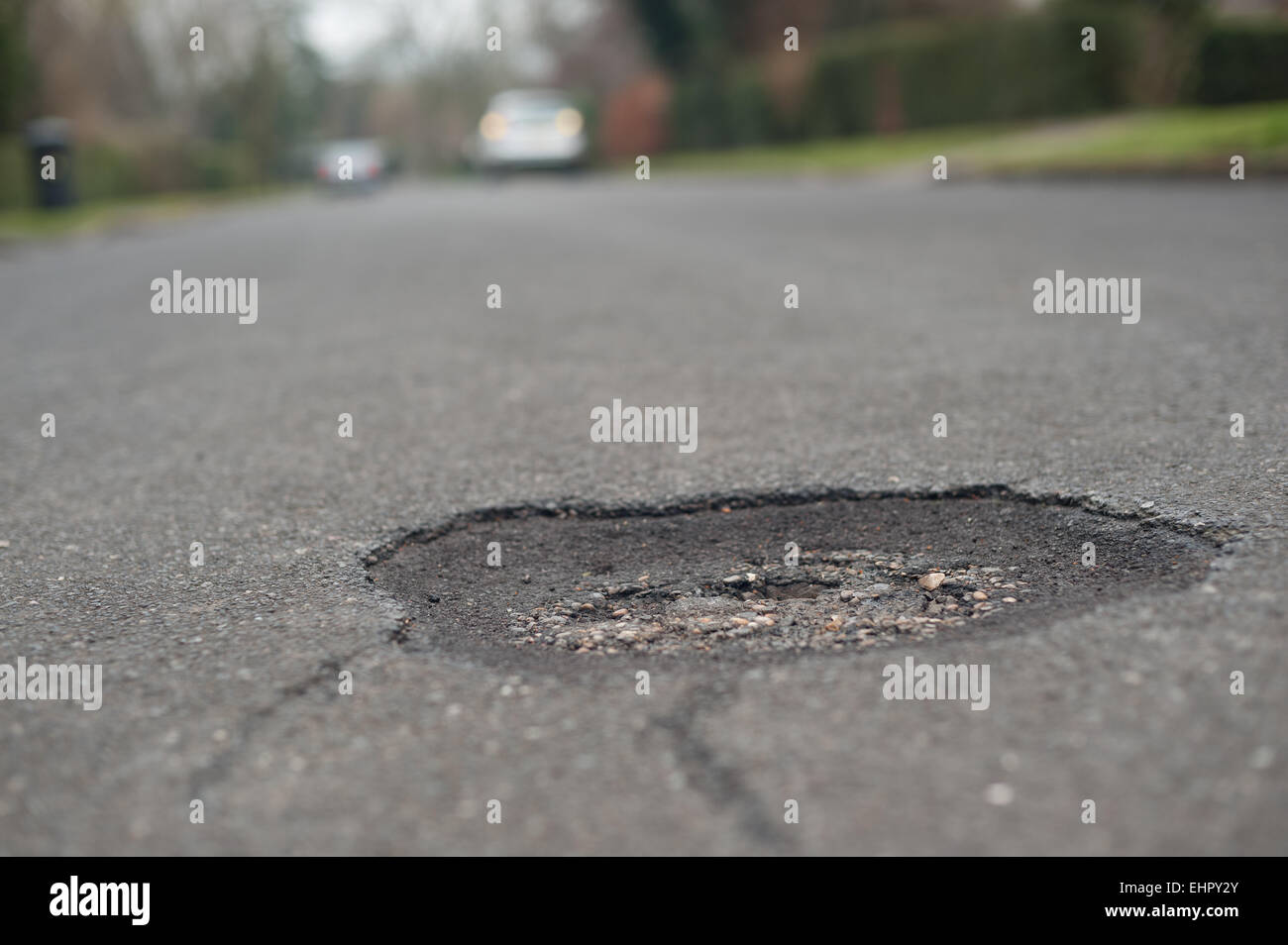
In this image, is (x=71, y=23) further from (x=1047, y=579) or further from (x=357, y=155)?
(x=1047, y=579)

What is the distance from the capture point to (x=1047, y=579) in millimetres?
2443

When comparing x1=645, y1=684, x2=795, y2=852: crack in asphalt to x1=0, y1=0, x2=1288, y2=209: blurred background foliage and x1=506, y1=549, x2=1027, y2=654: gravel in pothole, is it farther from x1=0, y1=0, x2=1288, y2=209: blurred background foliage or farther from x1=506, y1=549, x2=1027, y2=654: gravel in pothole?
x1=0, y1=0, x2=1288, y2=209: blurred background foliage

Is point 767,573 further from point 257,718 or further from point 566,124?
point 566,124

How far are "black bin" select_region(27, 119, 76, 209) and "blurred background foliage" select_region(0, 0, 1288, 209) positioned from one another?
3.05ft

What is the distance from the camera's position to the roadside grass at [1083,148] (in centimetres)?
1052

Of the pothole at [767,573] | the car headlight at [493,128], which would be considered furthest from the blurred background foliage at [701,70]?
the pothole at [767,573]

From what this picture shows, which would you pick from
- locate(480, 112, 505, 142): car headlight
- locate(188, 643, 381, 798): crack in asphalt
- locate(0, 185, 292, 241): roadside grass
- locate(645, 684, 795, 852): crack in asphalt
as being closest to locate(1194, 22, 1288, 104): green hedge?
locate(480, 112, 505, 142): car headlight

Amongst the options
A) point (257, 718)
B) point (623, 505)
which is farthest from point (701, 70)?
point (257, 718)

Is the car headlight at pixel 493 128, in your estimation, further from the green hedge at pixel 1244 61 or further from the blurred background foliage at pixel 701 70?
the green hedge at pixel 1244 61

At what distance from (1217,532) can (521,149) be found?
21.9 m

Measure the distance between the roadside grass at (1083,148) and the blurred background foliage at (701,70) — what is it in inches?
31.4
